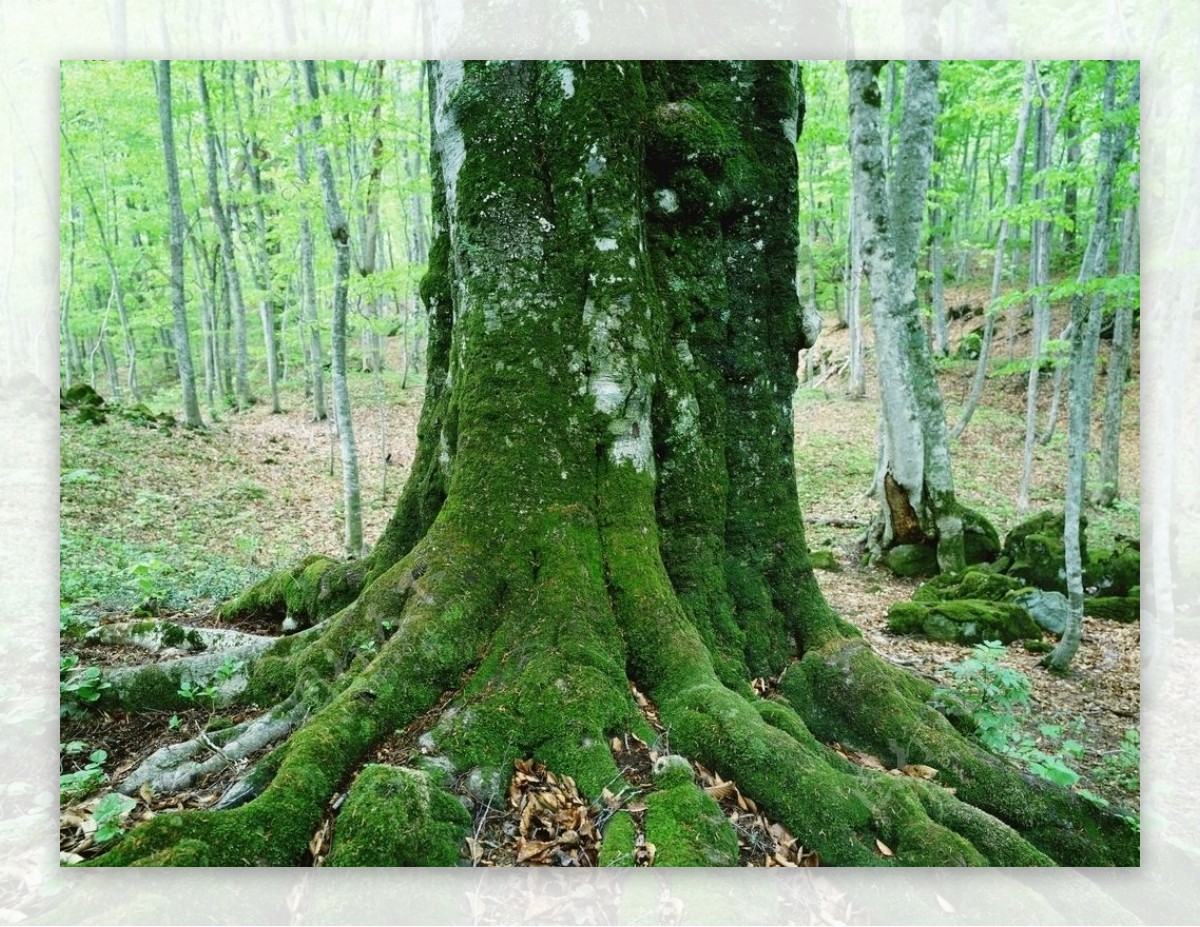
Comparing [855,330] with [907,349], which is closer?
[907,349]

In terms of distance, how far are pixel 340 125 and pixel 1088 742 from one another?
6.36 m

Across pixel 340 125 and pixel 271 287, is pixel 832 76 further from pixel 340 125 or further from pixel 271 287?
pixel 271 287

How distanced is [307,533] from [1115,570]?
746cm

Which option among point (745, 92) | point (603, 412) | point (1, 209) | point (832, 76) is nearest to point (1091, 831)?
point (603, 412)

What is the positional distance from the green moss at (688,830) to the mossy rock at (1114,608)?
4412mm

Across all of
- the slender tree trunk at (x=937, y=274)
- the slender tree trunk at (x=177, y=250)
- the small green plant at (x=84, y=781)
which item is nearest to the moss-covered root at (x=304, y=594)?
the small green plant at (x=84, y=781)

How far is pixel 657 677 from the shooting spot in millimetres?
2596

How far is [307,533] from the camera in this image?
7.22 metres

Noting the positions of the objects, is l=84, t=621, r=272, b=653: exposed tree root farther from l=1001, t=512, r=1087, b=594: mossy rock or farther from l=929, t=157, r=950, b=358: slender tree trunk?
l=929, t=157, r=950, b=358: slender tree trunk

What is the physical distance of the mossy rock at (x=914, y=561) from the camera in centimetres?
650

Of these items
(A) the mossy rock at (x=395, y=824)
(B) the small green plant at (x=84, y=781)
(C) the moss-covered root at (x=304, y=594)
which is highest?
(C) the moss-covered root at (x=304, y=594)

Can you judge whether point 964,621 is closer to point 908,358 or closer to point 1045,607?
point 1045,607

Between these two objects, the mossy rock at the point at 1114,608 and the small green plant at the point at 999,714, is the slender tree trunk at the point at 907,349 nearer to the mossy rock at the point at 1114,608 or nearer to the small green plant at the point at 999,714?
the mossy rock at the point at 1114,608

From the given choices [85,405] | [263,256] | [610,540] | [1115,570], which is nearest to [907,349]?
[1115,570]
